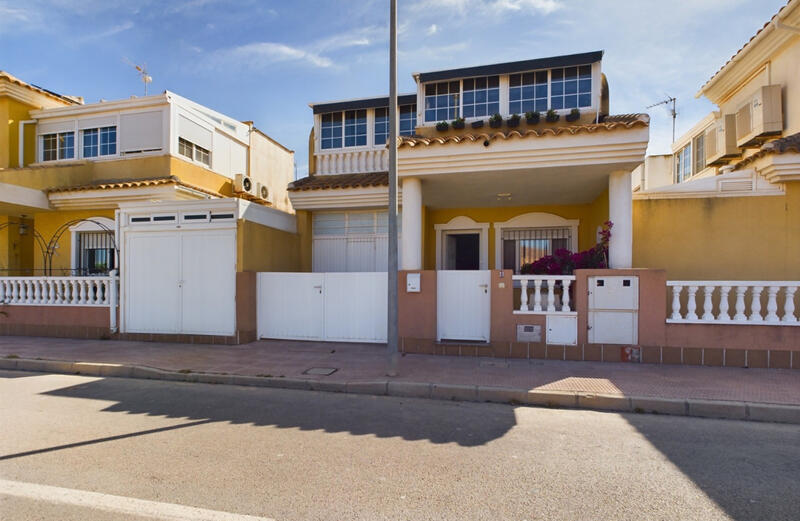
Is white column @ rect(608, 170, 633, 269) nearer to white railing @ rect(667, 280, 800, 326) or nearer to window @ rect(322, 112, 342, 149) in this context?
white railing @ rect(667, 280, 800, 326)

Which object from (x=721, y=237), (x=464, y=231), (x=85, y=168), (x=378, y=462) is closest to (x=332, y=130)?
(x=464, y=231)

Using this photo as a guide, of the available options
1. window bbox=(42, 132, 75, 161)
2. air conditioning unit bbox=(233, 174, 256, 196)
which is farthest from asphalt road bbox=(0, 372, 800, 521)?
window bbox=(42, 132, 75, 161)

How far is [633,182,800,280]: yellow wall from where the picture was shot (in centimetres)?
826

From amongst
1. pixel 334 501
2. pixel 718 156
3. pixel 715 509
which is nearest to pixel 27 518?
pixel 334 501

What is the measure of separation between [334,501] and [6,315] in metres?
12.1

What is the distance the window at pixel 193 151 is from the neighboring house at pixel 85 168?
3 centimetres

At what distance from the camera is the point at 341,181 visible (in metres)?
11.0

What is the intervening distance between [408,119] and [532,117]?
3533 mm

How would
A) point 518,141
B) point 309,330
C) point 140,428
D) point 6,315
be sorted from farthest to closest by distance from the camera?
1. point 6,315
2. point 309,330
3. point 518,141
4. point 140,428

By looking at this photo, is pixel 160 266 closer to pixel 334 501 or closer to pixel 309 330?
pixel 309 330

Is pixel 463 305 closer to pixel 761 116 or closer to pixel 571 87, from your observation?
pixel 571 87

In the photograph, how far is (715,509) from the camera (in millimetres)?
2924

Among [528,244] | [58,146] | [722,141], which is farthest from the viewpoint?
[58,146]

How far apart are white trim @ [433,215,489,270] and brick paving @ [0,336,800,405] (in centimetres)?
377
